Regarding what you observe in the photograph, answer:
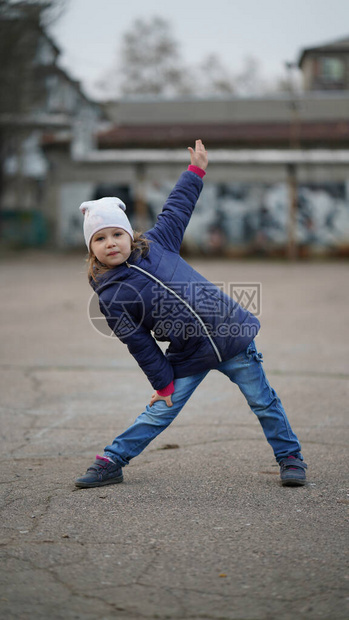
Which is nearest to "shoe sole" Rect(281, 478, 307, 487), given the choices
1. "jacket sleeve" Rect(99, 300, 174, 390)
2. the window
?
"jacket sleeve" Rect(99, 300, 174, 390)

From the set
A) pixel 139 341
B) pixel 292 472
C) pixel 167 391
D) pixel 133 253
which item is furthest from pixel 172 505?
pixel 133 253

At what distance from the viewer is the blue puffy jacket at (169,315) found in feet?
11.1

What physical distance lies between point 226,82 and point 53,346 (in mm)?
45724

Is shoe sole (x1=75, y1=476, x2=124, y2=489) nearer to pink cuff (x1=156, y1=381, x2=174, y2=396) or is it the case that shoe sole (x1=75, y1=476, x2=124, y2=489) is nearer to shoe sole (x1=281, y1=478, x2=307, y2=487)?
pink cuff (x1=156, y1=381, x2=174, y2=396)

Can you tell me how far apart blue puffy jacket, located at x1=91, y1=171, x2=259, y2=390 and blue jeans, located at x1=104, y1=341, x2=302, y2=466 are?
0.07m

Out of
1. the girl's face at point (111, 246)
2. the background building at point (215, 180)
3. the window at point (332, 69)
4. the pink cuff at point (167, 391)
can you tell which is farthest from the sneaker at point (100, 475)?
the window at point (332, 69)

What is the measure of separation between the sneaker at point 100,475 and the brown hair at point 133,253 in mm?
922

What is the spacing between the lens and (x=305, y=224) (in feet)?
78.4

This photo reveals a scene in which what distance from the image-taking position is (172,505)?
3287 millimetres

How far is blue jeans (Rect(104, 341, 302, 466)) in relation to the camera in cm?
355

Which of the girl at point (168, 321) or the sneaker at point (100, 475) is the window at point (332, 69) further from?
the sneaker at point (100, 475)

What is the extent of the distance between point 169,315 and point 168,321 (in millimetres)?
34

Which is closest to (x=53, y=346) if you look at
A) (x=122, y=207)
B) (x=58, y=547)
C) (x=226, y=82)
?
(x=122, y=207)

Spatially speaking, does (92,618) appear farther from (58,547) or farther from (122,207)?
(122,207)
